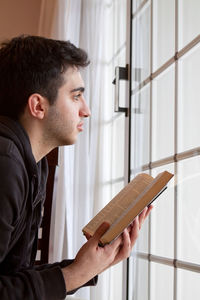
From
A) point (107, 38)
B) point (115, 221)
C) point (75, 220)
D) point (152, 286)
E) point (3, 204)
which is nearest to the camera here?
point (3, 204)

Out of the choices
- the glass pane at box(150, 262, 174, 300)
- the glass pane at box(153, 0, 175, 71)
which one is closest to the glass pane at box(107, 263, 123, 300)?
the glass pane at box(150, 262, 174, 300)

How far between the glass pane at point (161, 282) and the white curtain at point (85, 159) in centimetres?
70

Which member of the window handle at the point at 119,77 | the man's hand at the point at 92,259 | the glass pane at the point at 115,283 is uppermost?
the window handle at the point at 119,77

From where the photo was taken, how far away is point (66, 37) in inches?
101

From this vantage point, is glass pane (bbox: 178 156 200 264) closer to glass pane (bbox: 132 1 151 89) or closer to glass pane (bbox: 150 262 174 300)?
glass pane (bbox: 150 262 174 300)

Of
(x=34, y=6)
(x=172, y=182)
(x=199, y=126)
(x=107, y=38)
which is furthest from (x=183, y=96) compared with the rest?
(x=34, y=6)

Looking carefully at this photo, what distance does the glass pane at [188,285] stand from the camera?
1410 millimetres

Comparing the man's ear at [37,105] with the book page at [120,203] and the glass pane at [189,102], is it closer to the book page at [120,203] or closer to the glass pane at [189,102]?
the book page at [120,203]

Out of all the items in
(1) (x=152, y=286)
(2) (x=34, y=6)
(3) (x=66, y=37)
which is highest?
(2) (x=34, y=6)

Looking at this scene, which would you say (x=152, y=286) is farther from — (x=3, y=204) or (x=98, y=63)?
(x=98, y=63)

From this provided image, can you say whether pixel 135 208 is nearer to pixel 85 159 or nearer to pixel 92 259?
pixel 92 259

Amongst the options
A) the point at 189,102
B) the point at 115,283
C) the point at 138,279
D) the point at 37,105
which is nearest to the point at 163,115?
the point at 189,102

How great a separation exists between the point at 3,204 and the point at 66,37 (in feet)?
5.63

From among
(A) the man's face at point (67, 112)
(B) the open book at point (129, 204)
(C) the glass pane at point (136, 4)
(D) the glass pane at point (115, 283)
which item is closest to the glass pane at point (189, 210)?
(B) the open book at point (129, 204)
